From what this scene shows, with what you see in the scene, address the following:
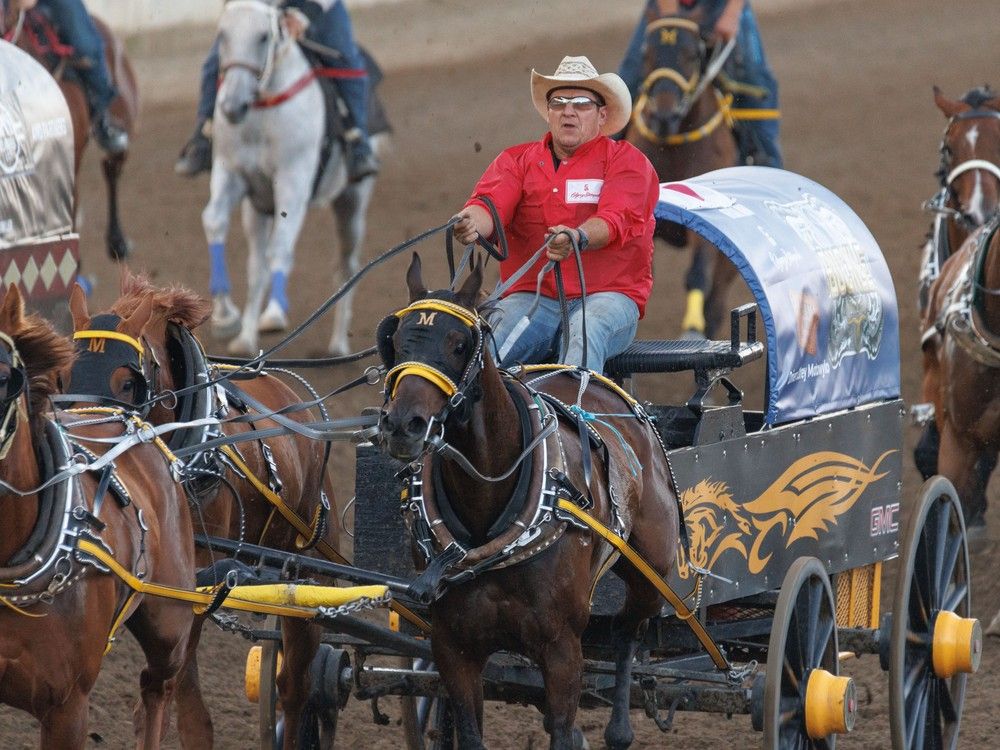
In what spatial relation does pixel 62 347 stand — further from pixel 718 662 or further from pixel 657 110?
pixel 657 110

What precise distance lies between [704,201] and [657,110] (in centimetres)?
563

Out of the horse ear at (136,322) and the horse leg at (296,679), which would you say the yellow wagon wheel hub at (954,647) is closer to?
the horse leg at (296,679)

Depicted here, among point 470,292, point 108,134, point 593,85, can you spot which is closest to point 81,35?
point 108,134

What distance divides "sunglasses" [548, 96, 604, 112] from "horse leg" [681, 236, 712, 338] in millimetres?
6781

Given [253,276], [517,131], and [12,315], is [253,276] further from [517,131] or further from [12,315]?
[12,315]

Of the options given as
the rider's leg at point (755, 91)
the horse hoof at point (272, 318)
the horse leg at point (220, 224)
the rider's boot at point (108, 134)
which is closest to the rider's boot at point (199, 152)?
the horse leg at point (220, 224)

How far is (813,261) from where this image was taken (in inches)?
249

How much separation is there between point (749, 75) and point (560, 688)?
321 inches

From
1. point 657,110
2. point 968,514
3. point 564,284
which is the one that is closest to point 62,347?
point 564,284

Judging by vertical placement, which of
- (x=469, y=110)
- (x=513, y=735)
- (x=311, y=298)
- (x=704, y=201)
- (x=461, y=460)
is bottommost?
(x=513, y=735)

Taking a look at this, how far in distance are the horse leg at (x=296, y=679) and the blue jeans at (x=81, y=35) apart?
6861 mm

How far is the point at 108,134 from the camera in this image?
1289 cm

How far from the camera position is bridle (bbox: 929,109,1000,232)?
9195 mm

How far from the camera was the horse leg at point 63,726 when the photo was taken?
4441mm
